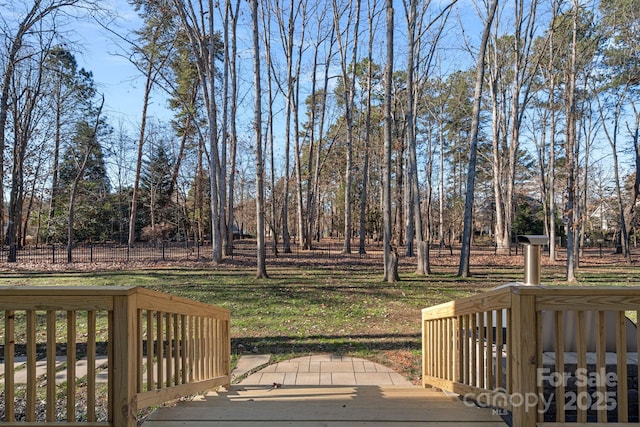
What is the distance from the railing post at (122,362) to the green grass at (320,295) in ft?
9.41

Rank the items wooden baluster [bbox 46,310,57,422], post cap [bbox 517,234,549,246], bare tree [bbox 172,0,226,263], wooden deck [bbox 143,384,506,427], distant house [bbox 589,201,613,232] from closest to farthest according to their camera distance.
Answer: wooden baluster [bbox 46,310,57,422] < wooden deck [bbox 143,384,506,427] < post cap [bbox 517,234,549,246] < bare tree [bbox 172,0,226,263] < distant house [bbox 589,201,613,232]

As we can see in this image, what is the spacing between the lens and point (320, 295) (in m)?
8.20

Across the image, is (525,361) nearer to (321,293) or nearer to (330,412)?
(330,412)

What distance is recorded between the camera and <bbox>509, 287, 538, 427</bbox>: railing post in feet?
5.80

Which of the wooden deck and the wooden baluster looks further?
the wooden deck

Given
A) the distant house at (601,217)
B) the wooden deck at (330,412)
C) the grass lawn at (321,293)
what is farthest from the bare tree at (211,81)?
the distant house at (601,217)

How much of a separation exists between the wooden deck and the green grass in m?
1.56

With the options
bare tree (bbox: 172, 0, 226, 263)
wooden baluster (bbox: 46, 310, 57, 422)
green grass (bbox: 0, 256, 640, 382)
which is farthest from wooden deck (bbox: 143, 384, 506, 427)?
bare tree (bbox: 172, 0, 226, 263)

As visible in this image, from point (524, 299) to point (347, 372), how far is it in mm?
2657

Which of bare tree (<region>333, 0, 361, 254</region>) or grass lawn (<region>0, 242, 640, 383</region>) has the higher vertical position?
bare tree (<region>333, 0, 361, 254</region>)

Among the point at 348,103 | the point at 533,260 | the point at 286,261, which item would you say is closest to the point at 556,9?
the point at 348,103

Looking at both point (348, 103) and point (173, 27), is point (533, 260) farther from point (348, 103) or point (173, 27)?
point (173, 27)

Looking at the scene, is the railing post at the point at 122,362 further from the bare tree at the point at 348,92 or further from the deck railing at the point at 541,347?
the bare tree at the point at 348,92

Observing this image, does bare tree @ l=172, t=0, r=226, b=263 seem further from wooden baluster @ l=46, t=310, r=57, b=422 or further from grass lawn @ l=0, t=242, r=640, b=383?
wooden baluster @ l=46, t=310, r=57, b=422
